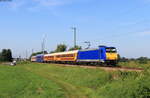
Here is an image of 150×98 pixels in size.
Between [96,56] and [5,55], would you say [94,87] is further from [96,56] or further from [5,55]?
[5,55]

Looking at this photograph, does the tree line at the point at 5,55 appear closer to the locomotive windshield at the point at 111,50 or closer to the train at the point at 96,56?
the train at the point at 96,56

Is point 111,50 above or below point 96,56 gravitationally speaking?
above

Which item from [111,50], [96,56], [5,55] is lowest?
[96,56]

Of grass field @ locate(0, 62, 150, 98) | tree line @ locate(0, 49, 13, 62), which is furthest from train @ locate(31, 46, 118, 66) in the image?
tree line @ locate(0, 49, 13, 62)

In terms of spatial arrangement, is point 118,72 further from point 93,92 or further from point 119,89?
point 119,89

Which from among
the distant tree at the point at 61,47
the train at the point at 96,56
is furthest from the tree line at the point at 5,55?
the train at the point at 96,56

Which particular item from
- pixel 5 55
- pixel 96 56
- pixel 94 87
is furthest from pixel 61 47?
pixel 94 87

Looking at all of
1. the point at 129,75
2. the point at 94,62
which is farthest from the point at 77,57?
the point at 129,75

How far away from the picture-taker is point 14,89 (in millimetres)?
28859

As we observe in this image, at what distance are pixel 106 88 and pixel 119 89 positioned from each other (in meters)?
1.95

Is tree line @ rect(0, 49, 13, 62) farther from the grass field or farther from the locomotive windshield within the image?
the grass field

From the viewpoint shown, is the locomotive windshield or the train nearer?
the train

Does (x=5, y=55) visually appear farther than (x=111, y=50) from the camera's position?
Yes

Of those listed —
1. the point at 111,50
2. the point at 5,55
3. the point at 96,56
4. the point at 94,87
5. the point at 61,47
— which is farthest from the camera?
the point at 5,55
